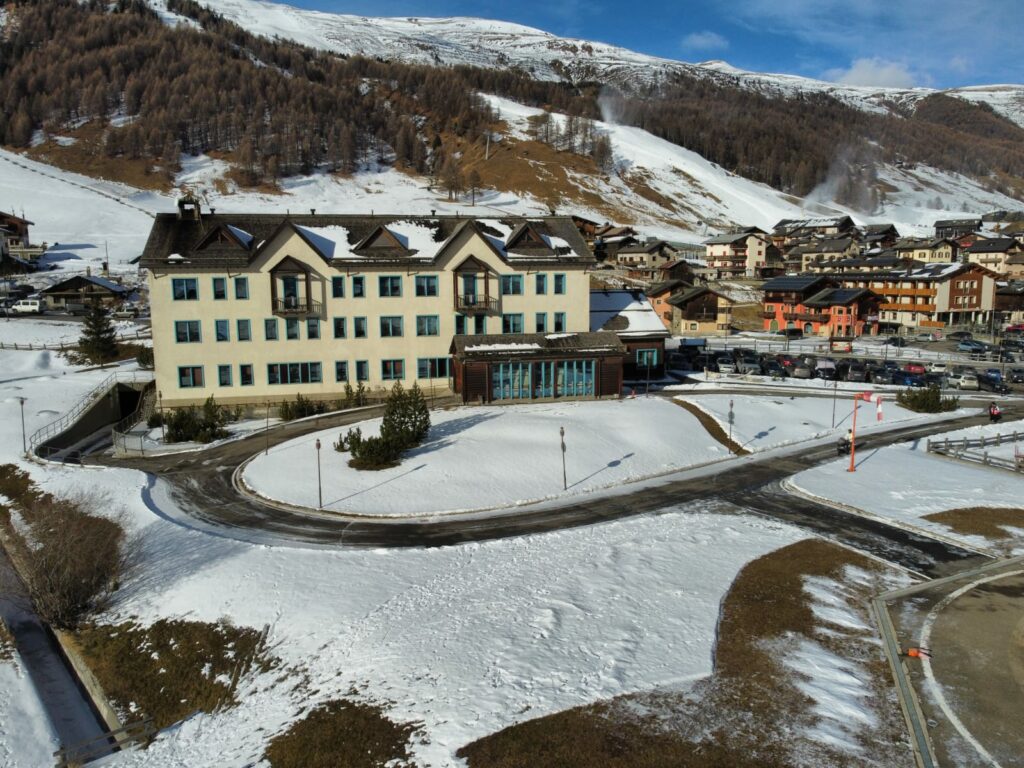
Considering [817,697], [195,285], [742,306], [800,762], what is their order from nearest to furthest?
[800,762] → [817,697] → [195,285] → [742,306]

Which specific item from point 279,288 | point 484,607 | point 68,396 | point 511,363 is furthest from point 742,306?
point 484,607

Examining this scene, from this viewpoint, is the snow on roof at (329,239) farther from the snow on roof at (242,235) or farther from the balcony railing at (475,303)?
the balcony railing at (475,303)

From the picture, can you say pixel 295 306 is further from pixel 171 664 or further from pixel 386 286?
pixel 171 664

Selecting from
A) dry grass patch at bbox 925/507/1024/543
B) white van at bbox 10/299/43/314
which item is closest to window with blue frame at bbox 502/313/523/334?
dry grass patch at bbox 925/507/1024/543

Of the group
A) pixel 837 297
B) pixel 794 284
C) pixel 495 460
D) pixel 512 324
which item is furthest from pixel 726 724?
pixel 794 284

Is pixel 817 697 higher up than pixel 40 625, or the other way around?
pixel 817 697

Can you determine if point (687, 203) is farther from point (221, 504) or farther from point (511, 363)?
point (221, 504)
